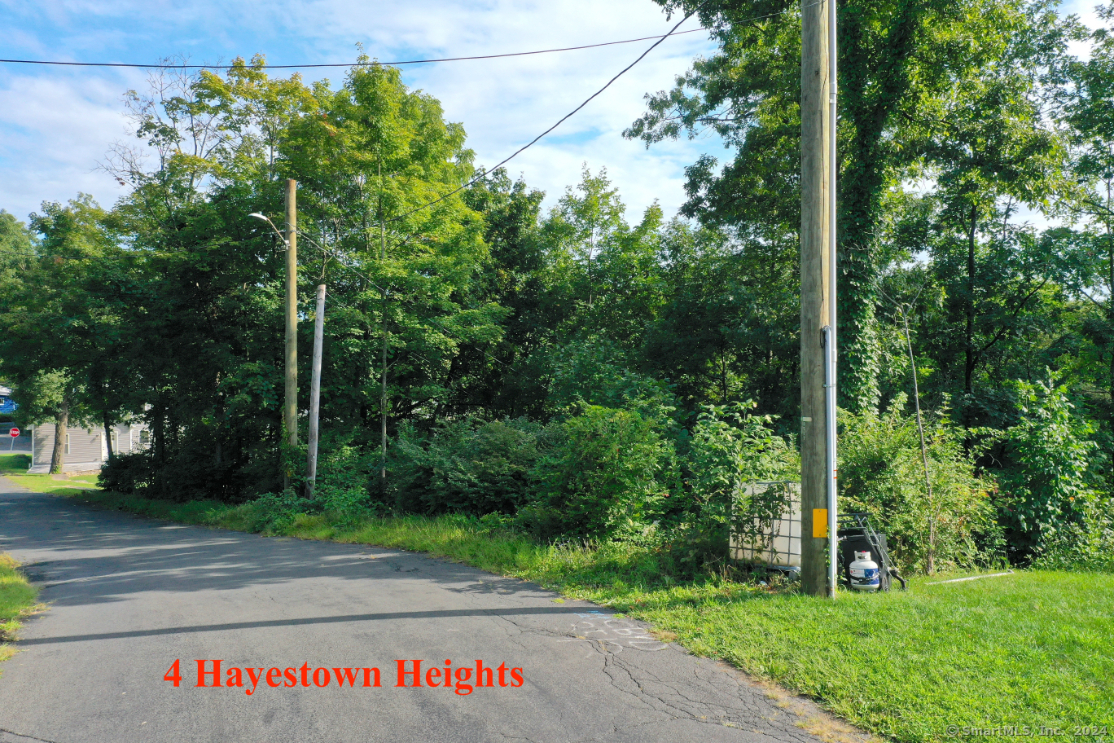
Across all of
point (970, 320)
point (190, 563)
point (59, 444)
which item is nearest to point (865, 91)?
point (970, 320)

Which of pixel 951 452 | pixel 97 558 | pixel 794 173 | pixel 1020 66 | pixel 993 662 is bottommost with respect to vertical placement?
pixel 97 558

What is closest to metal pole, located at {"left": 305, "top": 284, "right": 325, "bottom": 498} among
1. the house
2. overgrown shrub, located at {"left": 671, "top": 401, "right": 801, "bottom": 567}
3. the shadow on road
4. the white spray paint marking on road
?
the shadow on road

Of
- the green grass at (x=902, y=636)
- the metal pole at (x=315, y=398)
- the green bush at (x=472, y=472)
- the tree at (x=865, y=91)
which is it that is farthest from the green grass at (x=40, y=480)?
the tree at (x=865, y=91)

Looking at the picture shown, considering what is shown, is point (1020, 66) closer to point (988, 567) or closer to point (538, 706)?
point (988, 567)

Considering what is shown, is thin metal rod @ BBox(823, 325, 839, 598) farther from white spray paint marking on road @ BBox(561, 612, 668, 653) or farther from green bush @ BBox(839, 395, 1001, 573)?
white spray paint marking on road @ BBox(561, 612, 668, 653)

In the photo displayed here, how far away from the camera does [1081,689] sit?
4098 millimetres

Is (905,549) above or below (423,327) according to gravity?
below

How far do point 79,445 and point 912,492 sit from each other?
56773 mm

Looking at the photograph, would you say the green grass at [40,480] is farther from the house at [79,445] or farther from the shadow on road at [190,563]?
the shadow on road at [190,563]

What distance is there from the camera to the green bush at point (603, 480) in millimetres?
9266

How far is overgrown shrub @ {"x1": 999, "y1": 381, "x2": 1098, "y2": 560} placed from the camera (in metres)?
10.2

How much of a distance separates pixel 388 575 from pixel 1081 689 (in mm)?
7307

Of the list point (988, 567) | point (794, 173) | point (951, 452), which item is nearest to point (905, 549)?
point (951, 452)

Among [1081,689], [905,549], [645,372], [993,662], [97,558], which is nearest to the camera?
[1081,689]
